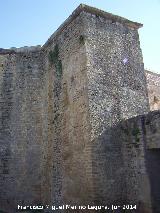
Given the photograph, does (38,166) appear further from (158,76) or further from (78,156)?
(158,76)

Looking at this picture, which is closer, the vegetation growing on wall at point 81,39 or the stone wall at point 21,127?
the vegetation growing on wall at point 81,39

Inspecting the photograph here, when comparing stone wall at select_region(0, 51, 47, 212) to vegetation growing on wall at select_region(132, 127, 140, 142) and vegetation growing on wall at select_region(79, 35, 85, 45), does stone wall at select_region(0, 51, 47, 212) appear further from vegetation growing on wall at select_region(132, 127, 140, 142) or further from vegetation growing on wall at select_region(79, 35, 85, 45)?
vegetation growing on wall at select_region(132, 127, 140, 142)

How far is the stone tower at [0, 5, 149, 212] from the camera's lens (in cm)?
787

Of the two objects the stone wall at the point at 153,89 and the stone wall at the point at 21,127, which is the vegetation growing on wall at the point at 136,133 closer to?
the stone wall at the point at 21,127

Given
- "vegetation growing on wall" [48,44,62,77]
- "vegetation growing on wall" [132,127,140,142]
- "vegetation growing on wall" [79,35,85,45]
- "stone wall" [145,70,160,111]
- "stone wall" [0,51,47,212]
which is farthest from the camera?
"stone wall" [145,70,160,111]

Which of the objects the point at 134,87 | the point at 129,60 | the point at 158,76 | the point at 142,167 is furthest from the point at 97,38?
the point at 158,76

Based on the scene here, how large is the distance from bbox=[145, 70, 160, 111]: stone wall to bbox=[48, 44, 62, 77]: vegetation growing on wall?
5.59m

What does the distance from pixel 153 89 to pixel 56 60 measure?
6.07m

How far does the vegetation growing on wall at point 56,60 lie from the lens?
9.91 m

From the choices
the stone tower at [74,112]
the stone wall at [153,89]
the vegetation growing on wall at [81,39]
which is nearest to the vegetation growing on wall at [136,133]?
the stone tower at [74,112]

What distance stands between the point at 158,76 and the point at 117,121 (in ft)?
23.6

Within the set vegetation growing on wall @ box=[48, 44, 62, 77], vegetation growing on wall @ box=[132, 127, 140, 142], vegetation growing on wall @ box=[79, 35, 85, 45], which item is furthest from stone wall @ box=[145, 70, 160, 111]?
vegetation growing on wall @ box=[79, 35, 85, 45]

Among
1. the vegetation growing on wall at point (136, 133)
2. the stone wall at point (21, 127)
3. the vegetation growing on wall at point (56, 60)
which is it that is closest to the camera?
the vegetation growing on wall at point (136, 133)

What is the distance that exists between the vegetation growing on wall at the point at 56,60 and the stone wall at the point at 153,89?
559 cm
